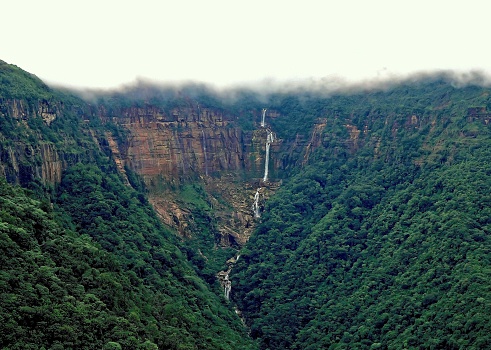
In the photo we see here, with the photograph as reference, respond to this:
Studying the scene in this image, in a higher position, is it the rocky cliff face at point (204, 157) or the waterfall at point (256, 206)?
the rocky cliff face at point (204, 157)

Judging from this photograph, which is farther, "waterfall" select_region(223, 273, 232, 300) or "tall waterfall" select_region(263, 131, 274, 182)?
"tall waterfall" select_region(263, 131, 274, 182)

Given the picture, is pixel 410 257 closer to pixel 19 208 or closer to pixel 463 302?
pixel 463 302

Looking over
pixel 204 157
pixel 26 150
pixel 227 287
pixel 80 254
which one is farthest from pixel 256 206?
pixel 80 254

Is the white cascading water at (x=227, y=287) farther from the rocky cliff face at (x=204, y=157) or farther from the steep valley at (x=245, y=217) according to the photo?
the rocky cliff face at (x=204, y=157)

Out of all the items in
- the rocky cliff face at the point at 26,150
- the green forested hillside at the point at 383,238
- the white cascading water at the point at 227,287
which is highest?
the rocky cliff face at the point at 26,150

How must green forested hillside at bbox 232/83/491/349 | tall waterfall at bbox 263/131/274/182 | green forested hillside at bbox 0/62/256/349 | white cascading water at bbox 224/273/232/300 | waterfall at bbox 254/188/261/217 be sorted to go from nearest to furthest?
green forested hillside at bbox 0/62/256/349 < green forested hillside at bbox 232/83/491/349 < white cascading water at bbox 224/273/232/300 < waterfall at bbox 254/188/261/217 < tall waterfall at bbox 263/131/274/182

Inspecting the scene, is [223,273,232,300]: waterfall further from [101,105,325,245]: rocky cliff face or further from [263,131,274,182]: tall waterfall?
[263,131,274,182]: tall waterfall

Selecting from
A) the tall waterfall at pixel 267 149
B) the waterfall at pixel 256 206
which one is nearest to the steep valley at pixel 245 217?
the waterfall at pixel 256 206

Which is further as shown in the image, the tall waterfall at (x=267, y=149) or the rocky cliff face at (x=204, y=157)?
the tall waterfall at (x=267, y=149)

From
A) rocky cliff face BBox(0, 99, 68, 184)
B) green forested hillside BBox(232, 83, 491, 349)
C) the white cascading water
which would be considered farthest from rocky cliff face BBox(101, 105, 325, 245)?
rocky cliff face BBox(0, 99, 68, 184)

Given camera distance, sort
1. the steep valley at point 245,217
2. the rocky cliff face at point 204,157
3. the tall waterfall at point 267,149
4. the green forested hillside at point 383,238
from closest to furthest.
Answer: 1. the steep valley at point 245,217
2. the green forested hillside at point 383,238
3. the rocky cliff face at point 204,157
4. the tall waterfall at point 267,149
